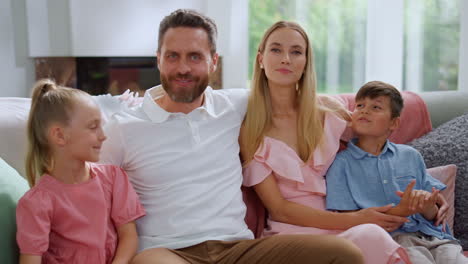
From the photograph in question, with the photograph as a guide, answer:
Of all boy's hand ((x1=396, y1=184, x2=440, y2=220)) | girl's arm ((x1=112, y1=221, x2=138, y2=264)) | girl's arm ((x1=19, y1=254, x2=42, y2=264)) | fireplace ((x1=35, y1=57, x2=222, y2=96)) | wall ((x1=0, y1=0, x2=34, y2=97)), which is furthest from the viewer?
fireplace ((x1=35, y1=57, x2=222, y2=96))

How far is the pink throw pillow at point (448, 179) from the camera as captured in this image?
192cm

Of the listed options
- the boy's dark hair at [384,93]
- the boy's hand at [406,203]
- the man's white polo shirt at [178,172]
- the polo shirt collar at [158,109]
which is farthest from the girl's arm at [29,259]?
the boy's dark hair at [384,93]

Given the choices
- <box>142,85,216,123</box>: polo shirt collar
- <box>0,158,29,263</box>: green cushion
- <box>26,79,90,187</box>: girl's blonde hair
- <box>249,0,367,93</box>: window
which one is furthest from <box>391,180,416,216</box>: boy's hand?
<box>249,0,367,93</box>: window

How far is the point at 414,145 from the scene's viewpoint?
80.8 inches

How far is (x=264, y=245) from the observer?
5.02 feet

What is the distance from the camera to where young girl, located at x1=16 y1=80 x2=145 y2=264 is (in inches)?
54.0

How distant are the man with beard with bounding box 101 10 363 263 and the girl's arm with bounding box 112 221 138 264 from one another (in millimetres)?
33

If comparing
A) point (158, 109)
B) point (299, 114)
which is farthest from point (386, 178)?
point (158, 109)

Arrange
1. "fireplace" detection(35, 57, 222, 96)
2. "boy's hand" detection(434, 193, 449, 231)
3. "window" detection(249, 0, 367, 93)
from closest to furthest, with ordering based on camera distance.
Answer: "boy's hand" detection(434, 193, 449, 231)
"fireplace" detection(35, 57, 222, 96)
"window" detection(249, 0, 367, 93)

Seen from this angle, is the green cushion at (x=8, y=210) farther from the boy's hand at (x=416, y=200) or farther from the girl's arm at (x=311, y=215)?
the boy's hand at (x=416, y=200)

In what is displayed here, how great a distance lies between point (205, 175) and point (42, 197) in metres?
0.50

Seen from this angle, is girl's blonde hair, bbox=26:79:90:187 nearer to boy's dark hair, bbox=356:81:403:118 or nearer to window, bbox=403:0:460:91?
boy's dark hair, bbox=356:81:403:118

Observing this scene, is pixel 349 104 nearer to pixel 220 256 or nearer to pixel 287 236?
pixel 287 236

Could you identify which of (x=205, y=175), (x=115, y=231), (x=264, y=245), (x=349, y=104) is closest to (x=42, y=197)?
(x=115, y=231)
